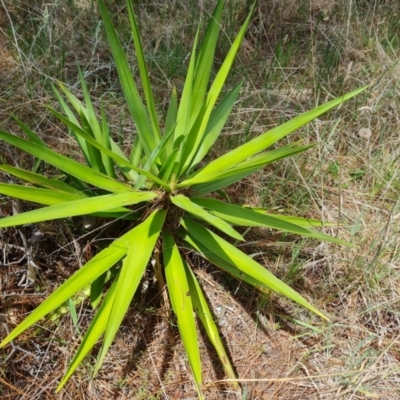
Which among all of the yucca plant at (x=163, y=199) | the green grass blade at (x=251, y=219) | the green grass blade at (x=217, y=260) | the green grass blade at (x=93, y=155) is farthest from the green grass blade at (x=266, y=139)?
the green grass blade at (x=93, y=155)

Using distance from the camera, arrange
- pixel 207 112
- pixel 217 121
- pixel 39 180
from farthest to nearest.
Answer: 1. pixel 217 121
2. pixel 207 112
3. pixel 39 180

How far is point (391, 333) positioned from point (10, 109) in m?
1.83

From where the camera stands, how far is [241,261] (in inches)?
60.5

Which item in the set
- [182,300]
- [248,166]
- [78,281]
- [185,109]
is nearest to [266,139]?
[248,166]

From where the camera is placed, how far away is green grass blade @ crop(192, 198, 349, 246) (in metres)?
1.49

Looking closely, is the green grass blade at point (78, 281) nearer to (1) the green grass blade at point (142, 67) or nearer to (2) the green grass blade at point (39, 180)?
(2) the green grass blade at point (39, 180)

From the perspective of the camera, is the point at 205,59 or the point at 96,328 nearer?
the point at 96,328

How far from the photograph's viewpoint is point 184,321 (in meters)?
1.44

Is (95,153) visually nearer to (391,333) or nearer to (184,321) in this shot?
(184,321)

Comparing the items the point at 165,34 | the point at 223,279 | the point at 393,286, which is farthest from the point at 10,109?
the point at 393,286

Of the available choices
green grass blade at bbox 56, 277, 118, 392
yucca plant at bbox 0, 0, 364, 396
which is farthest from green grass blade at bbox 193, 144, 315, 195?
green grass blade at bbox 56, 277, 118, 392

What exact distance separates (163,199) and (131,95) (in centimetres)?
38

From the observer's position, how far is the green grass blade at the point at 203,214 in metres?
1.37

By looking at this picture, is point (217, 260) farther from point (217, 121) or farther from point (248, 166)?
point (217, 121)
